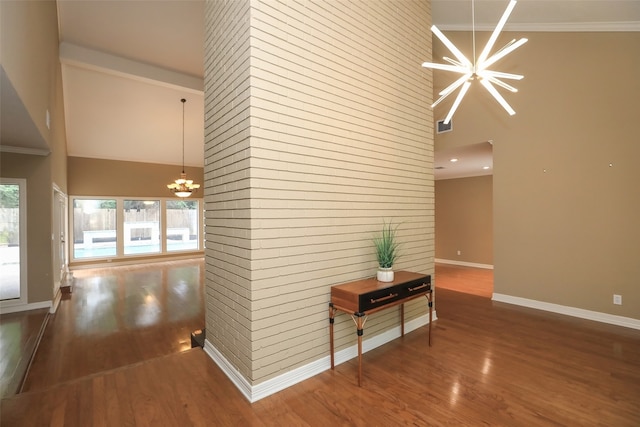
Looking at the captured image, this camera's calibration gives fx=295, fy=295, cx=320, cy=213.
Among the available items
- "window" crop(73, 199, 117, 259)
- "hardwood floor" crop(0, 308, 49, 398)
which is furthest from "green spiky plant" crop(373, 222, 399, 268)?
"window" crop(73, 199, 117, 259)

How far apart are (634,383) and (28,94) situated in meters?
6.03

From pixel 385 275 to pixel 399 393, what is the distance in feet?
3.26

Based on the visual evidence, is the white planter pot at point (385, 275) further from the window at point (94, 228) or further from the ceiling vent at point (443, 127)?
the window at point (94, 228)

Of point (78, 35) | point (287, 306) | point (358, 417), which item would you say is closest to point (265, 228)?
point (287, 306)

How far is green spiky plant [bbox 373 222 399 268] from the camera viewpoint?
2.95 metres

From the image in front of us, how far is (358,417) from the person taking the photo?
2072 mm

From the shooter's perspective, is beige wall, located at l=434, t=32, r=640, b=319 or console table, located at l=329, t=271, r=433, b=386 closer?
console table, located at l=329, t=271, r=433, b=386

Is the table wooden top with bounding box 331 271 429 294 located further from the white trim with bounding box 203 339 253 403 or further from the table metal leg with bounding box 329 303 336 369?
the white trim with bounding box 203 339 253 403

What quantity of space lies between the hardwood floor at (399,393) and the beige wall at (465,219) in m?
4.98

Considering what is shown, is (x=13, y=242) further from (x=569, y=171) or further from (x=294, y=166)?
(x=569, y=171)

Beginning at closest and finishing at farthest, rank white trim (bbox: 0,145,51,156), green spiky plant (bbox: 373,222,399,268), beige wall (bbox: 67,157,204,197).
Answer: green spiky plant (bbox: 373,222,399,268) < white trim (bbox: 0,145,51,156) < beige wall (bbox: 67,157,204,197)

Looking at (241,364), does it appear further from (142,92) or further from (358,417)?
(142,92)

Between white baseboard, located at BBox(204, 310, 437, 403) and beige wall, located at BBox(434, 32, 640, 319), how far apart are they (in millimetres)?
2849

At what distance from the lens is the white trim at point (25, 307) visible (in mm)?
4705
